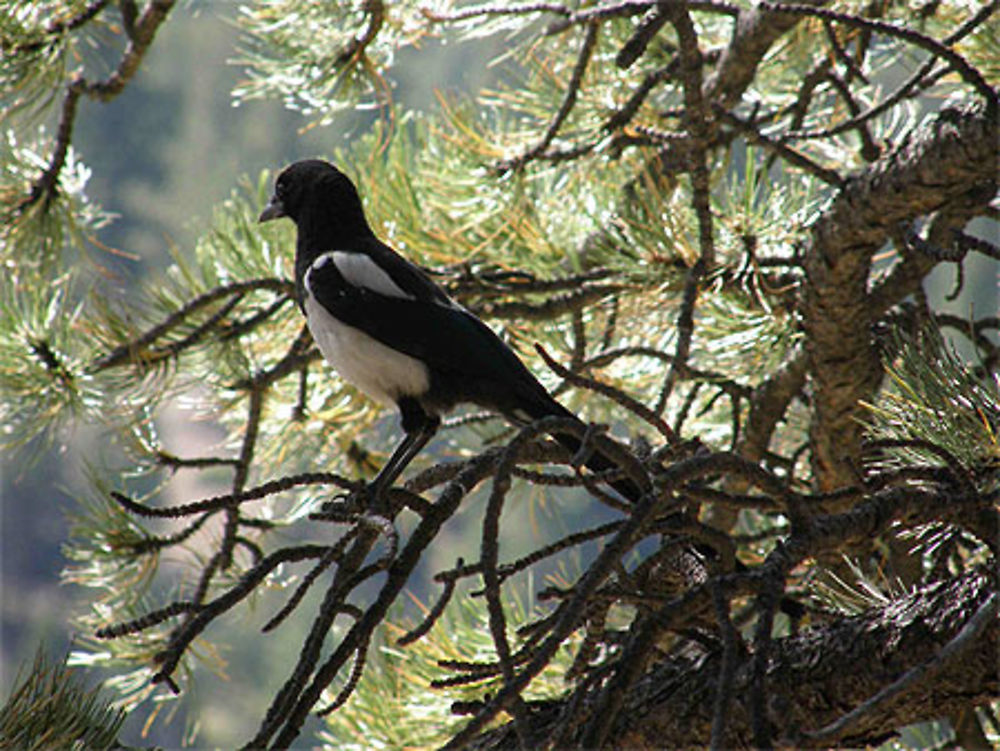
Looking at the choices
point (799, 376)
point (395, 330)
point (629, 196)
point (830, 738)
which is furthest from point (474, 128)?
point (830, 738)

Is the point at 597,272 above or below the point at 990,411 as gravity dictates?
above

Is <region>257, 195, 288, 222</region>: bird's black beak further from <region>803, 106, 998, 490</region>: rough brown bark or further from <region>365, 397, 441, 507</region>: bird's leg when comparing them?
<region>803, 106, 998, 490</region>: rough brown bark

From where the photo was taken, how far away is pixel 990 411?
88 cm

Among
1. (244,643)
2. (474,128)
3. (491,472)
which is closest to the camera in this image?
(491,472)

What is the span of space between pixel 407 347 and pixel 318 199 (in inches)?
14.6

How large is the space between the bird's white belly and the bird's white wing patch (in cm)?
6

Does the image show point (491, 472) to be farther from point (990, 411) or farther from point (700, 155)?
point (700, 155)

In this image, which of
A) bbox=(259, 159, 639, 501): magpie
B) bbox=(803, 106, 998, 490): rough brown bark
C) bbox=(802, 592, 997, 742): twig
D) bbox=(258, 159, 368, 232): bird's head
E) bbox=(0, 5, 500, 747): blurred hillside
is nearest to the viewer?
bbox=(802, 592, 997, 742): twig

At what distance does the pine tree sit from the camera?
76 cm

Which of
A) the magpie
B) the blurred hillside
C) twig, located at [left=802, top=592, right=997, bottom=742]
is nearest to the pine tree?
twig, located at [left=802, top=592, right=997, bottom=742]

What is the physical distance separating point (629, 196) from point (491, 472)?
1121 millimetres

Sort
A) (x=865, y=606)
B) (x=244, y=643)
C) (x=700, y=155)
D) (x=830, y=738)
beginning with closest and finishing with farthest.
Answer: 1. (x=830, y=738)
2. (x=865, y=606)
3. (x=700, y=155)
4. (x=244, y=643)

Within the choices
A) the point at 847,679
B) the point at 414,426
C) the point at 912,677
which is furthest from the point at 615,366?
the point at 912,677

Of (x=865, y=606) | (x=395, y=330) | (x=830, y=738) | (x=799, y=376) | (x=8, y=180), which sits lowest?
(x=830, y=738)
